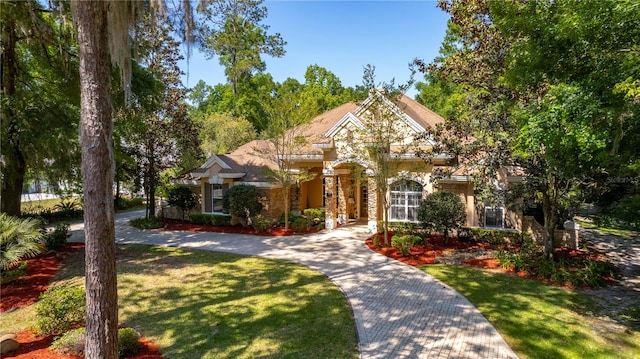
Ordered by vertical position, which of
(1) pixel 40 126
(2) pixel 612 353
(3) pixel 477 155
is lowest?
(2) pixel 612 353

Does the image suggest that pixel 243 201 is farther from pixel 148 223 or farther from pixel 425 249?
pixel 425 249

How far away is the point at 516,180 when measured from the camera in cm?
1530

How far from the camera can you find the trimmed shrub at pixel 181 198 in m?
21.2

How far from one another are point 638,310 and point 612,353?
2.82 meters

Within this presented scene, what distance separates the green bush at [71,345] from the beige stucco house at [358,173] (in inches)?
453

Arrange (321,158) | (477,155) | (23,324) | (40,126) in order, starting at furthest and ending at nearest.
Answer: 1. (321,158)
2. (477,155)
3. (40,126)
4. (23,324)

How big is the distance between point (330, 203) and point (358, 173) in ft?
9.84

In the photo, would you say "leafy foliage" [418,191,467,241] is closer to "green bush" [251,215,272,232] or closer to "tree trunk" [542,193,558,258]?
"tree trunk" [542,193,558,258]

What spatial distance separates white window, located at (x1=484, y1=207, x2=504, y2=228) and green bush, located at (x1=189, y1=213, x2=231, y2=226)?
1385 centimetres

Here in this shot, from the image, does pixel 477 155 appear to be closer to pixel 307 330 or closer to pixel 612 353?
pixel 612 353

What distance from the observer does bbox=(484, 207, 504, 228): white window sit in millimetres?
15898

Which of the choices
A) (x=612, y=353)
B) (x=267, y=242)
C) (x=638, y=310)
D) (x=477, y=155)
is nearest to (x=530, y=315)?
(x=612, y=353)

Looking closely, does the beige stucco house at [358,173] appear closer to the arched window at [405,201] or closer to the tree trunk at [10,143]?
the arched window at [405,201]

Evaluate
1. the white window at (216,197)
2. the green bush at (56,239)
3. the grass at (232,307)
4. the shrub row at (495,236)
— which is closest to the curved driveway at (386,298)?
the grass at (232,307)
